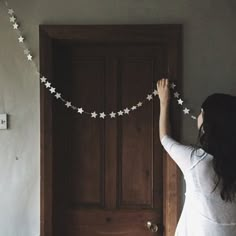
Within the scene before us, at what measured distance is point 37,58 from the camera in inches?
92.4

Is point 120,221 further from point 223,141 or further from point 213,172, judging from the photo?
point 223,141

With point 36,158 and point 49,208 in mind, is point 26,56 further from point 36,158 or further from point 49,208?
point 49,208

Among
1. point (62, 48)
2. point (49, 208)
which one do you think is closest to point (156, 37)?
point (62, 48)

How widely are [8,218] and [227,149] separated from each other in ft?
4.35

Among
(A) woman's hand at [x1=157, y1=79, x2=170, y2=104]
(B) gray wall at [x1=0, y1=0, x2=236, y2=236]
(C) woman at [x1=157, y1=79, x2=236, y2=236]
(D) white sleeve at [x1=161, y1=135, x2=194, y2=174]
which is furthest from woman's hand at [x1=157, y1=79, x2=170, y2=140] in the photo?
(C) woman at [x1=157, y1=79, x2=236, y2=236]

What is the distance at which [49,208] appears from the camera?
2.37 meters

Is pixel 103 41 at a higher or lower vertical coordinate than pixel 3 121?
higher

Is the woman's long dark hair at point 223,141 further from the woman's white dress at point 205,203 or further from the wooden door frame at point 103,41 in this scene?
the wooden door frame at point 103,41

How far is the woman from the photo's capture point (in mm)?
1712

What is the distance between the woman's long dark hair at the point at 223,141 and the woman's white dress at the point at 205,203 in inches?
1.3

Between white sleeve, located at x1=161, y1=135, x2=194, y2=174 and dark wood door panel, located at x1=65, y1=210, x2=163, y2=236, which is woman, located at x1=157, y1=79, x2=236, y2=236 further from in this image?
dark wood door panel, located at x1=65, y1=210, x2=163, y2=236

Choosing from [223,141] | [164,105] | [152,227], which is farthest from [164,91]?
[152,227]

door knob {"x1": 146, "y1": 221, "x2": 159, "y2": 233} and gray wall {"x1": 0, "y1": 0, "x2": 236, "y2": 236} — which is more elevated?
gray wall {"x1": 0, "y1": 0, "x2": 236, "y2": 236}

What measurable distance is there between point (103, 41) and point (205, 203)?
41.5 inches
